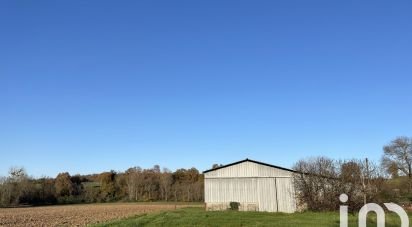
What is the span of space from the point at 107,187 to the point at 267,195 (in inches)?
3028

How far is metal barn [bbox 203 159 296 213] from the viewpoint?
39.5m

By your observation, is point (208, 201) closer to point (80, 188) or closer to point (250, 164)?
point (250, 164)

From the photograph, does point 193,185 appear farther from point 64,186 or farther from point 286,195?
point 286,195

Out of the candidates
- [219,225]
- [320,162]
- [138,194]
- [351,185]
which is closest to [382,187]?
[351,185]

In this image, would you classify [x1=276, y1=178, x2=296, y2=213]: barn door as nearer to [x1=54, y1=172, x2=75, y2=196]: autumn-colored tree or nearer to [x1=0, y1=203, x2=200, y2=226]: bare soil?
[x1=0, y1=203, x2=200, y2=226]: bare soil

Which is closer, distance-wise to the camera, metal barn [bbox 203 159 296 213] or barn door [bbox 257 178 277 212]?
metal barn [bbox 203 159 296 213]

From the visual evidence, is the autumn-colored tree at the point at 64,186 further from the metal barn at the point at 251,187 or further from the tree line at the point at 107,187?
the metal barn at the point at 251,187

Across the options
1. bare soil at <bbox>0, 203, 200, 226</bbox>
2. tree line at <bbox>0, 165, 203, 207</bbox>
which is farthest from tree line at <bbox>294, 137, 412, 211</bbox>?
tree line at <bbox>0, 165, 203, 207</bbox>

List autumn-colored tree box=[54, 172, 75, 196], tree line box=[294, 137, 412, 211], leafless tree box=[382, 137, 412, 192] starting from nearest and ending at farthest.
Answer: tree line box=[294, 137, 412, 211], leafless tree box=[382, 137, 412, 192], autumn-colored tree box=[54, 172, 75, 196]

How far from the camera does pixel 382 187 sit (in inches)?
1459

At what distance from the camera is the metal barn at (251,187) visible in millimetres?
39531

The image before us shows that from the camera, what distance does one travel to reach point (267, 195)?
40.2 metres

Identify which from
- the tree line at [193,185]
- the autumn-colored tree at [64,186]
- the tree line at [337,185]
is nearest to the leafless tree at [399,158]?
the tree line at [193,185]

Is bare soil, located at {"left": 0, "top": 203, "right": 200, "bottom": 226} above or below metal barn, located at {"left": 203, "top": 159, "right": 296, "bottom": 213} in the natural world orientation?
below
